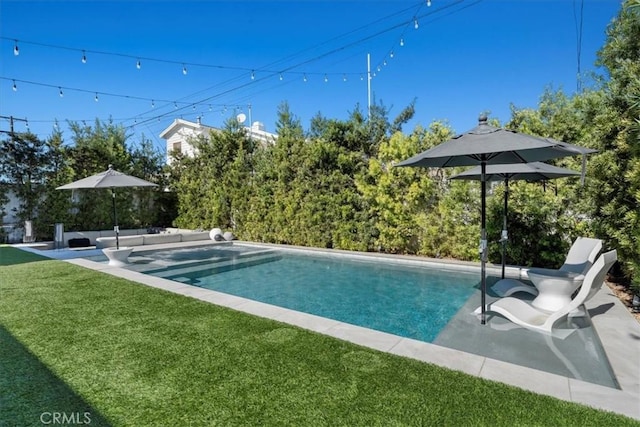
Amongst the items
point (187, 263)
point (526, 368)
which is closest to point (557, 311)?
point (526, 368)

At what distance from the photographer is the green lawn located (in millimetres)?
2715

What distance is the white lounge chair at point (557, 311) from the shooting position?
440 cm

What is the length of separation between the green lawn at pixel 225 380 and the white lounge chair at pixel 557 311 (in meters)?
2.11

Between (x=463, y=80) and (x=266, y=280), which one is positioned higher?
(x=463, y=80)

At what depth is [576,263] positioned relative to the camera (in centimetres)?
603

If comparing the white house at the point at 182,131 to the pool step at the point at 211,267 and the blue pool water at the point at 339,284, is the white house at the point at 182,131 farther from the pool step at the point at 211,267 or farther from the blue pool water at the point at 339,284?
the pool step at the point at 211,267

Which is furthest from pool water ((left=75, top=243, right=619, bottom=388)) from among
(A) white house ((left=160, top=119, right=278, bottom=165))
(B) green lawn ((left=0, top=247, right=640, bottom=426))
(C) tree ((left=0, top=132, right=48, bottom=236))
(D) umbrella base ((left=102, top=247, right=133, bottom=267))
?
(A) white house ((left=160, top=119, right=278, bottom=165))

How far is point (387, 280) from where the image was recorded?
8539 millimetres

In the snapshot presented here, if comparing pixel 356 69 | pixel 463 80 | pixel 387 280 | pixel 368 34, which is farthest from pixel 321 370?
pixel 356 69

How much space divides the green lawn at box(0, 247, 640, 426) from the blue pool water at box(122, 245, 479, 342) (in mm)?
1735

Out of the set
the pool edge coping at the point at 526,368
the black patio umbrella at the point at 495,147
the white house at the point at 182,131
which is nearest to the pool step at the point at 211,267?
the pool edge coping at the point at 526,368

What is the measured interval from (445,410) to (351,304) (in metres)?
3.94

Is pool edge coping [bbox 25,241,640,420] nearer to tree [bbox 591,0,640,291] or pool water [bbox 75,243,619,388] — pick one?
pool water [bbox 75,243,619,388]

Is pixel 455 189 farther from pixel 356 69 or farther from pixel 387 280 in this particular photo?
pixel 356 69
